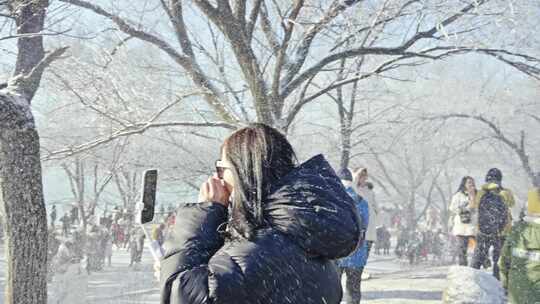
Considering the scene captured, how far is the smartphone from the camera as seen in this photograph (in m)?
2.08

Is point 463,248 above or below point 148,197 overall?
below

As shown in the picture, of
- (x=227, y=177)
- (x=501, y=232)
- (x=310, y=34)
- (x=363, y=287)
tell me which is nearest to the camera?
(x=227, y=177)

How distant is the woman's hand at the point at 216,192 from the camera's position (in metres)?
1.80

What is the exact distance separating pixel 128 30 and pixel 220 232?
6779mm

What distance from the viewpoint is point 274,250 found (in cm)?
165

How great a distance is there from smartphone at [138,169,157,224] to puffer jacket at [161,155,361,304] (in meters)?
0.32

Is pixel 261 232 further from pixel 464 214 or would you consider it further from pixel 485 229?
pixel 464 214

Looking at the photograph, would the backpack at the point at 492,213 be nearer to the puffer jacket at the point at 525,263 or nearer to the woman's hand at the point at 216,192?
the puffer jacket at the point at 525,263

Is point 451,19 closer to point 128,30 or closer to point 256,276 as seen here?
point 128,30

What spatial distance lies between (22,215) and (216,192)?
12.7 feet

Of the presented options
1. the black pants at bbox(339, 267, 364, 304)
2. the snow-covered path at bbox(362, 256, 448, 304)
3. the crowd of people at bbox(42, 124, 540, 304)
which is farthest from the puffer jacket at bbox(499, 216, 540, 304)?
the snow-covered path at bbox(362, 256, 448, 304)

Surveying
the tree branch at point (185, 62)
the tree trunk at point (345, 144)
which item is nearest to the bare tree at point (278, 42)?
the tree branch at point (185, 62)

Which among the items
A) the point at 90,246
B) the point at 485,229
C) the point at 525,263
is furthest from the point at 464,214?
the point at 90,246

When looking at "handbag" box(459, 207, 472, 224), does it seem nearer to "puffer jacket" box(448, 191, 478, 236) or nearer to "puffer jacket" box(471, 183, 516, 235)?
"puffer jacket" box(448, 191, 478, 236)
